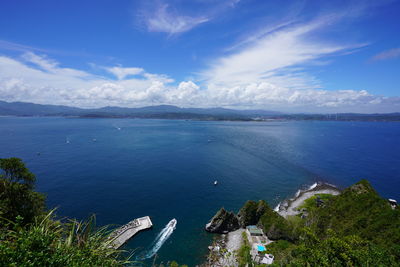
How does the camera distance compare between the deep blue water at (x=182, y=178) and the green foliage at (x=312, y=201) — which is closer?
the deep blue water at (x=182, y=178)

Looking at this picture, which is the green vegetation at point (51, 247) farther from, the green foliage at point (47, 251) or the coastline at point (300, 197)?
the coastline at point (300, 197)

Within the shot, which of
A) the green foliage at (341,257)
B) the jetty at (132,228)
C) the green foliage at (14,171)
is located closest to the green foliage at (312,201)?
the green foliage at (341,257)

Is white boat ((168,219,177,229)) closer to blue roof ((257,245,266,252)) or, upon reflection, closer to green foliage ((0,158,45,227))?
blue roof ((257,245,266,252))

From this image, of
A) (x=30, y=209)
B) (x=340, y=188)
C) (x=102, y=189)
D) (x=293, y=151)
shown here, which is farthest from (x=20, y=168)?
(x=293, y=151)

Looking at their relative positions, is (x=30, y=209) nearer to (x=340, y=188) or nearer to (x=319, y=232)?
(x=319, y=232)

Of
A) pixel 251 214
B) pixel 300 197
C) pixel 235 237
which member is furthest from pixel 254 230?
pixel 300 197

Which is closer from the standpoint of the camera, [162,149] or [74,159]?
[74,159]

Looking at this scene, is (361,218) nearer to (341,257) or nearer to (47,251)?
(341,257)
